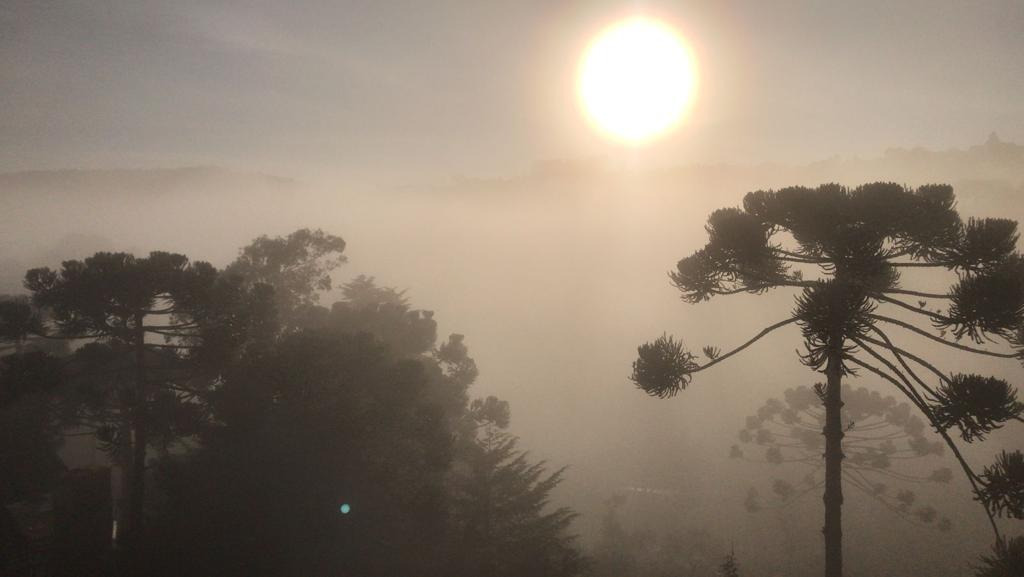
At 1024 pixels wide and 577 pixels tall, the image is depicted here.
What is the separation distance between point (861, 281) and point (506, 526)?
60.8 ft

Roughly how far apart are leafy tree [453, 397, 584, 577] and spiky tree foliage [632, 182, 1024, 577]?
12975 millimetres

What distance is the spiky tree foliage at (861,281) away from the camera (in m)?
7.20

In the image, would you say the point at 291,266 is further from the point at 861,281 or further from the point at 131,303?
the point at 861,281

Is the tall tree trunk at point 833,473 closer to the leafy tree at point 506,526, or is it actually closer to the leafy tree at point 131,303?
the leafy tree at point 506,526

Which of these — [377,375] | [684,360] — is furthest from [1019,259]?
[377,375]

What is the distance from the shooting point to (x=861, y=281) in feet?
25.4

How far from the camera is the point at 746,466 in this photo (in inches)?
2352

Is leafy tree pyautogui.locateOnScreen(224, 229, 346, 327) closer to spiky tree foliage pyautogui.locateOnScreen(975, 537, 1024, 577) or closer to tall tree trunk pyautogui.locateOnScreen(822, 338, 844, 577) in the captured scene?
tall tree trunk pyautogui.locateOnScreen(822, 338, 844, 577)

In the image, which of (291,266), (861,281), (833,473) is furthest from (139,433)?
(861,281)

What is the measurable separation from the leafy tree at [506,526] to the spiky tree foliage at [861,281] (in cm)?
1298

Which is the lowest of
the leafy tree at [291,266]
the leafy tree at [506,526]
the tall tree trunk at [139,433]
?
the leafy tree at [506,526]

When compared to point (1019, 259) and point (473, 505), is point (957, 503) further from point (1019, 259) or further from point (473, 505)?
point (1019, 259)

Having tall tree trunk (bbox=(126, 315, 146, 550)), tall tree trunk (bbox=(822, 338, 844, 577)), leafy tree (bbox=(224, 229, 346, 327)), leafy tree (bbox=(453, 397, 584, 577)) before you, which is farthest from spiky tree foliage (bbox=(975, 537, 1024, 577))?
leafy tree (bbox=(224, 229, 346, 327))

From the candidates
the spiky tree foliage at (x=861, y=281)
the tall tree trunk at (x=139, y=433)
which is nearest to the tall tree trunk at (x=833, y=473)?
the spiky tree foliage at (x=861, y=281)
